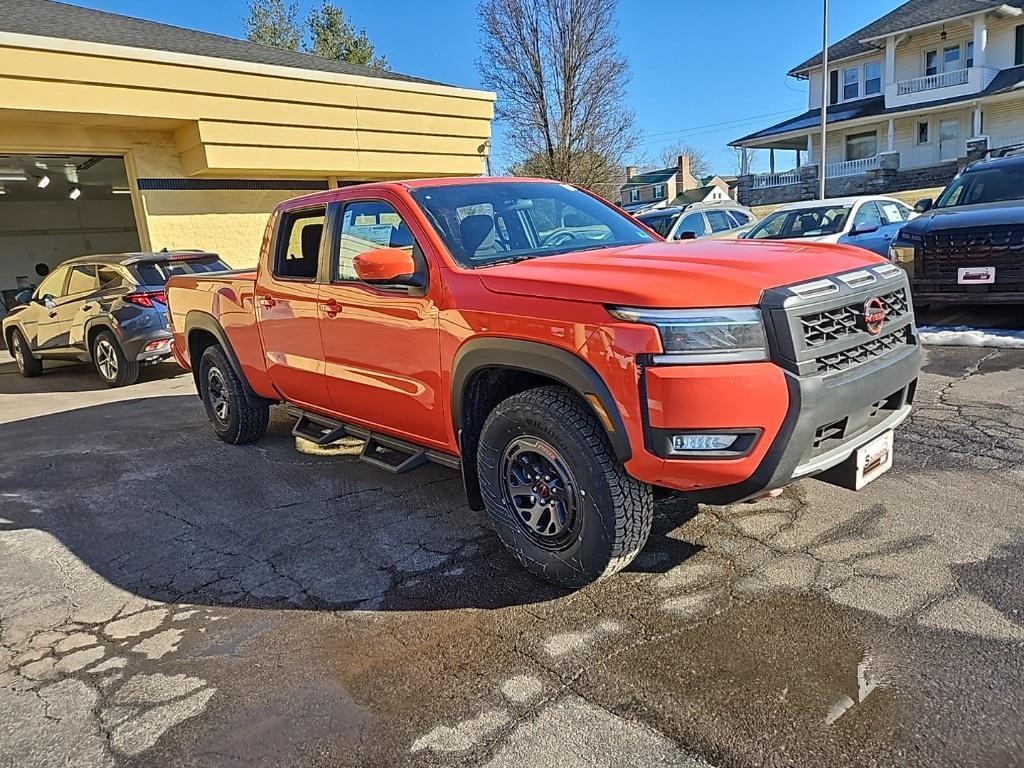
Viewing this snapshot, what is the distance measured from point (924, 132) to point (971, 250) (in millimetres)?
30297

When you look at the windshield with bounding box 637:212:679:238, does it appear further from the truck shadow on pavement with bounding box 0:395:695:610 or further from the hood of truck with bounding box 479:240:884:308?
the hood of truck with bounding box 479:240:884:308

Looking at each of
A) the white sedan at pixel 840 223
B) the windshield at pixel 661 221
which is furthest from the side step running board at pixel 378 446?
the windshield at pixel 661 221

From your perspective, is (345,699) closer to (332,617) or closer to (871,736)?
(332,617)

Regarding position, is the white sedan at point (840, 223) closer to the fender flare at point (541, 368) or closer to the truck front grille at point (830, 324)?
the truck front grille at point (830, 324)

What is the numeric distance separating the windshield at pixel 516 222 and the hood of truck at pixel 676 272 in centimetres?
28

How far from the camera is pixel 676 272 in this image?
10.1ft

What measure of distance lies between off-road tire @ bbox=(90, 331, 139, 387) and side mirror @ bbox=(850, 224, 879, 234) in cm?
977

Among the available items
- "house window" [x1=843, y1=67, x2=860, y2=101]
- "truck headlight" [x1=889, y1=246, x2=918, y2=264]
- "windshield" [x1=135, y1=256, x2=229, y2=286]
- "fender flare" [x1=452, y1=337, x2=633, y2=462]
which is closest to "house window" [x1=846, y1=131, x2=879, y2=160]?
"house window" [x1=843, y1=67, x2=860, y2=101]

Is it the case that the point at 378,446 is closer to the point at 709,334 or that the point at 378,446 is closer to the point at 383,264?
the point at 383,264

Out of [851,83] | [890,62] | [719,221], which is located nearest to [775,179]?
[851,83]

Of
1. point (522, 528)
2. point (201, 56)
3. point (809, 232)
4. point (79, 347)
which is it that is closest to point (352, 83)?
point (201, 56)

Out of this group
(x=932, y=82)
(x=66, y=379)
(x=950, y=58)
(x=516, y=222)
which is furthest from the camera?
(x=950, y=58)

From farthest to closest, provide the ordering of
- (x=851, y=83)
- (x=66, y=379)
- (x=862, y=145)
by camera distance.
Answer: (x=851, y=83) → (x=862, y=145) → (x=66, y=379)

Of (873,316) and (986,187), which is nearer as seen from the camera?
(873,316)
